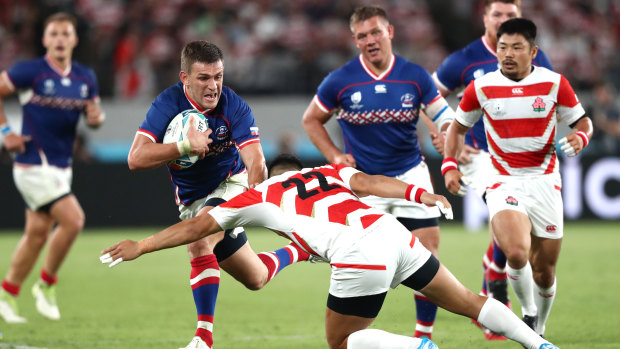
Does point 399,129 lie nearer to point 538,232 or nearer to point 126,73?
point 538,232

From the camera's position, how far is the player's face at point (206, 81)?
19.6 feet

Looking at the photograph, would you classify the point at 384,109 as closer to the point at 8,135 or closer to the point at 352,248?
the point at 352,248

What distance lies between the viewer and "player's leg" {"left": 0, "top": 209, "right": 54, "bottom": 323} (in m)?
8.62

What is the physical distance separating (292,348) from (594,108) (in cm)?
1288

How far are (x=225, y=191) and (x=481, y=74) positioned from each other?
2.72 meters

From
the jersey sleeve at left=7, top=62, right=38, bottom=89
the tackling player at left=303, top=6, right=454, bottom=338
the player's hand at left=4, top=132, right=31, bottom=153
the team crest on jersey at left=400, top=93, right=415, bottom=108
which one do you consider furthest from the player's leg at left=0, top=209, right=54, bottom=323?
the team crest on jersey at left=400, top=93, right=415, bottom=108

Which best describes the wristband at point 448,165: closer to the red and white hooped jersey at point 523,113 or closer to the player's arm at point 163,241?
the red and white hooped jersey at point 523,113

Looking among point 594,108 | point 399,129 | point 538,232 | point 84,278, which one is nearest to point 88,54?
point 84,278

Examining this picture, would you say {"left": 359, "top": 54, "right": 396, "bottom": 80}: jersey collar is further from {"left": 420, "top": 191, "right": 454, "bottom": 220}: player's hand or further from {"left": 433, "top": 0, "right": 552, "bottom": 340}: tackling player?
{"left": 420, "top": 191, "right": 454, "bottom": 220}: player's hand

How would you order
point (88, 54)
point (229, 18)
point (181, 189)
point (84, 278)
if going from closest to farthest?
point (181, 189) → point (84, 278) → point (88, 54) → point (229, 18)

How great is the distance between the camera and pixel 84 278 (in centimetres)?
1191

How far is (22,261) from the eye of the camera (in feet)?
29.1

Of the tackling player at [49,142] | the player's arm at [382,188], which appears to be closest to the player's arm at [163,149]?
the player's arm at [382,188]

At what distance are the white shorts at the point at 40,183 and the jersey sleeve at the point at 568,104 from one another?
511 cm
